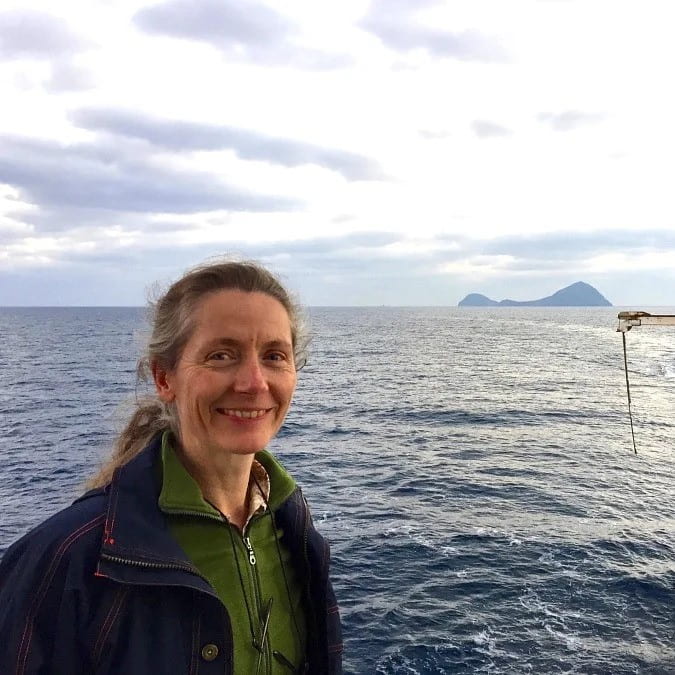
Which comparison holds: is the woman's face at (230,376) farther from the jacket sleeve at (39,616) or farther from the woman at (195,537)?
the jacket sleeve at (39,616)

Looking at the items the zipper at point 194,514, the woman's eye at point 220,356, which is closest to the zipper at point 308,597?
the zipper at point 194,514

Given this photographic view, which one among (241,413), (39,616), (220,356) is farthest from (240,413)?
(39,616)

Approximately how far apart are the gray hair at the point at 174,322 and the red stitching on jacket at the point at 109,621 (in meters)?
0.63

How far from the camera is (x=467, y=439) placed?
41156 mm

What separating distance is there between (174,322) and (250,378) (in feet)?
1.72

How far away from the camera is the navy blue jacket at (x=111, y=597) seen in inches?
89.9

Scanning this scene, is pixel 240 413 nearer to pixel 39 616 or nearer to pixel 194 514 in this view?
pixel 194 514

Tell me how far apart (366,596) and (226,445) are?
58.9ft

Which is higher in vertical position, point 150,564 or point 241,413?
point 241,413

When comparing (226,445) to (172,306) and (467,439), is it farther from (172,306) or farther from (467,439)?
(467,439)

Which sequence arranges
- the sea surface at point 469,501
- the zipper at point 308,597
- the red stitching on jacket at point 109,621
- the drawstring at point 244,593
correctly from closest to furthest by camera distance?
the red stitching on jacket at point 109,621
the drawstring at point 244,593
the zipper at point 308,597
the sea surface at point 469,501

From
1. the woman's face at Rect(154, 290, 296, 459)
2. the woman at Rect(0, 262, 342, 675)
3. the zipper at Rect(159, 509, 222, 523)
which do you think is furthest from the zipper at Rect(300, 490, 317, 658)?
the woman's face at Rect(154, 290, 296, 459)

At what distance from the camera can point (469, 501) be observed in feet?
92.6

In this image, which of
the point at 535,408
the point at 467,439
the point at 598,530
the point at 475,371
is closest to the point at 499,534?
the point at 598,530
